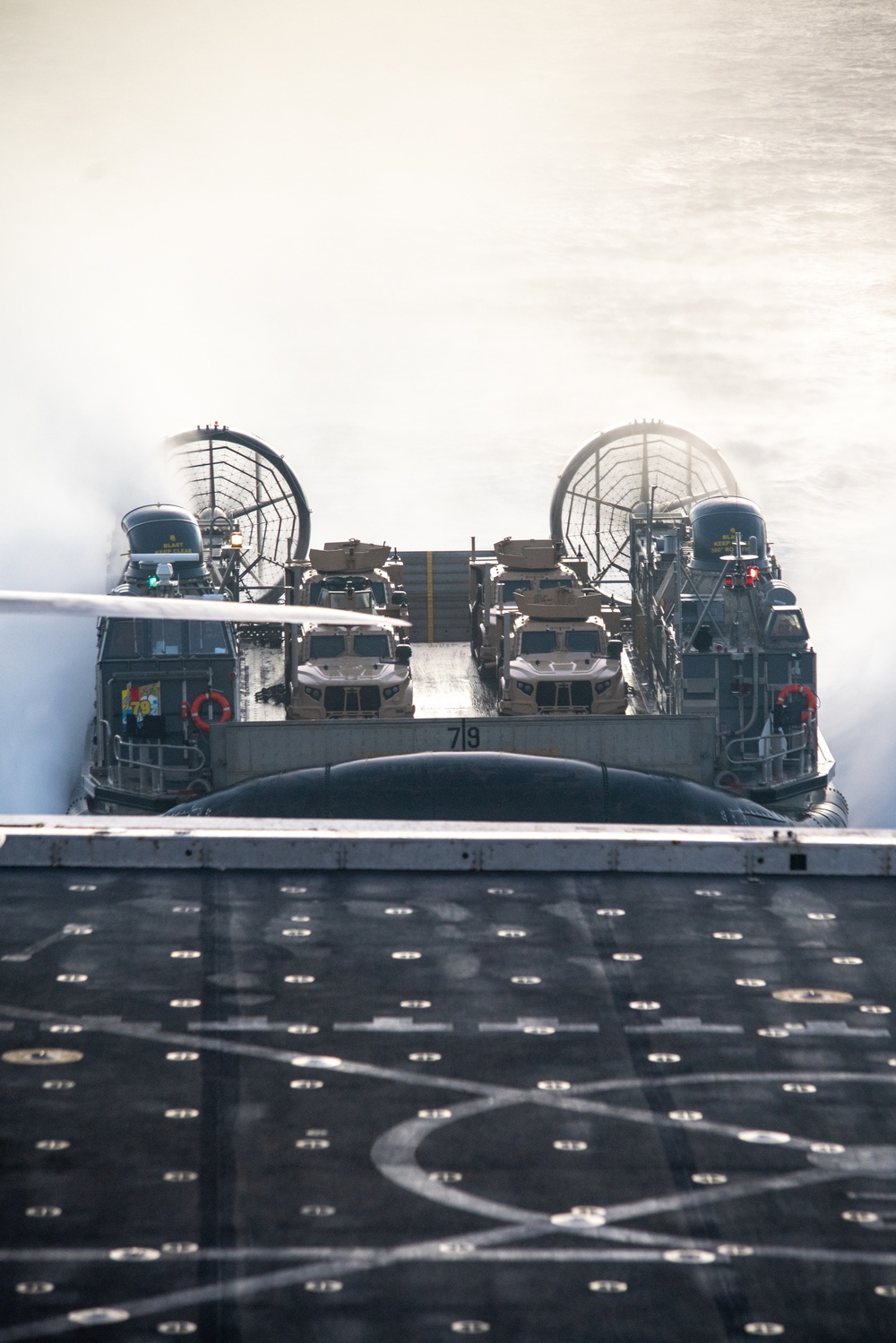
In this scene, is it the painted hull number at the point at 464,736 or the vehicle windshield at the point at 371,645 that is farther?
the vehicle windshield at the point at 371,645

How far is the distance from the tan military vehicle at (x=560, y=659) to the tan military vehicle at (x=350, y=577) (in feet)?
10.1

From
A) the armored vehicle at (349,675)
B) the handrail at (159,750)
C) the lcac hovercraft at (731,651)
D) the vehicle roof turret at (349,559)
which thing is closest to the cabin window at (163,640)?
the handrail at (159,750)

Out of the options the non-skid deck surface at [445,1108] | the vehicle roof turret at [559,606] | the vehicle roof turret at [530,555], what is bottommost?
the non-skid deck surface at [445,1108]

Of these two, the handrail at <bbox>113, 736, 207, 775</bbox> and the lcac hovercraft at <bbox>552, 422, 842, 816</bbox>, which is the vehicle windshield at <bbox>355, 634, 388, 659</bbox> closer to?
the handrail at <bbox>113, 736, 207, 775</bbox>

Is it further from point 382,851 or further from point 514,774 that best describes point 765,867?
point 514,774

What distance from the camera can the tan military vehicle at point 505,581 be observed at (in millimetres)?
25281

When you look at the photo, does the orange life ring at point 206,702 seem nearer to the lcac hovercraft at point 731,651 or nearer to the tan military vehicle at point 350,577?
the tan military vehicle at point 350,577

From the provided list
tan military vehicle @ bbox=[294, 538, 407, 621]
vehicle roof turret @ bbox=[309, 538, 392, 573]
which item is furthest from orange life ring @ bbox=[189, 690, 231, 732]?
vehicle roof turret @ bbox=[309, 538, 392, 573]

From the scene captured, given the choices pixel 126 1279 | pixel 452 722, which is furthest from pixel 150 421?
pixel 126 1279

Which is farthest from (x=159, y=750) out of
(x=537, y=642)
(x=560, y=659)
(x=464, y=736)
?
(x=560, y=659)

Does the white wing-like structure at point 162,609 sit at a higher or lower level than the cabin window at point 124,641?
lower

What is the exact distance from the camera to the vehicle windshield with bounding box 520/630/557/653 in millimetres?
21844

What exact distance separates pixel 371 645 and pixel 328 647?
60 cm

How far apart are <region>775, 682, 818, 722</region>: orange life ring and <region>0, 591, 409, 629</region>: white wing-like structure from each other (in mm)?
14519
